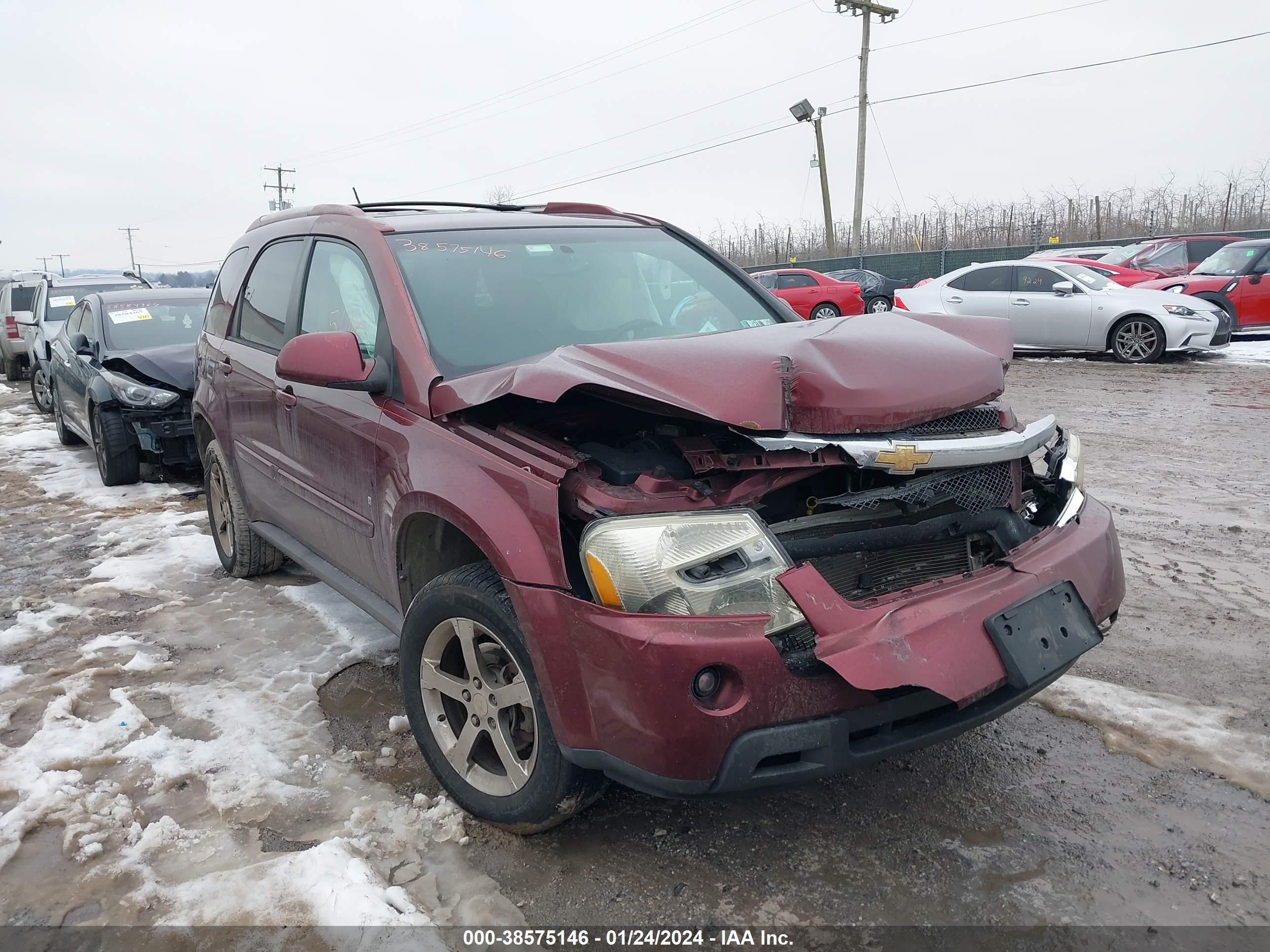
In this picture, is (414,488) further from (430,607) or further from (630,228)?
(630,228)

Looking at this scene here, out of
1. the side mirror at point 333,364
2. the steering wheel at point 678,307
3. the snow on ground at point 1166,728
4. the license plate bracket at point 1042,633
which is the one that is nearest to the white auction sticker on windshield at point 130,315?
the side mirror at point 333,364

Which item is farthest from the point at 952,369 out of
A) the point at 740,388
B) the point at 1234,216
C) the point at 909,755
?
the point at 1234,216

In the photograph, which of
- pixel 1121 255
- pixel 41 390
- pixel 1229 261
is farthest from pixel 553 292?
pixel 1121 255

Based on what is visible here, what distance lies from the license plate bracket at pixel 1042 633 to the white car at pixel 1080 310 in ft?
33.3

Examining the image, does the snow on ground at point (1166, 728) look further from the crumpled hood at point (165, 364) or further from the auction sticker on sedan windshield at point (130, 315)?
the auction sticker on sedan windshield at point (130, 315)

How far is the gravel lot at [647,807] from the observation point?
2.34 metres

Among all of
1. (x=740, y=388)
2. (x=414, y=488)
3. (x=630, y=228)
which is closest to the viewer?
(x=740, y=388)

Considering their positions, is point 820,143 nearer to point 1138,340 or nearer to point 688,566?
point 1138,340

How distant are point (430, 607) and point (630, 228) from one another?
2.06 meters

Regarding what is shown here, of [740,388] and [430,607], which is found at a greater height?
[740,388]

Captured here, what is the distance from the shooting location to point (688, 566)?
218 cm

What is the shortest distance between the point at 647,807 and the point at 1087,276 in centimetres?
1264

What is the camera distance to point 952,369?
103 inches

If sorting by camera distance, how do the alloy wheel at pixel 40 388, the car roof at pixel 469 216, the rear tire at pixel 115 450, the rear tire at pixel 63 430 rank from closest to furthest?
the car roof at pixel 469 216 < the rear tire at pixel 115 450 < the rear tire at pixel 63 430 < the alloy wheel at pixel 40 388
